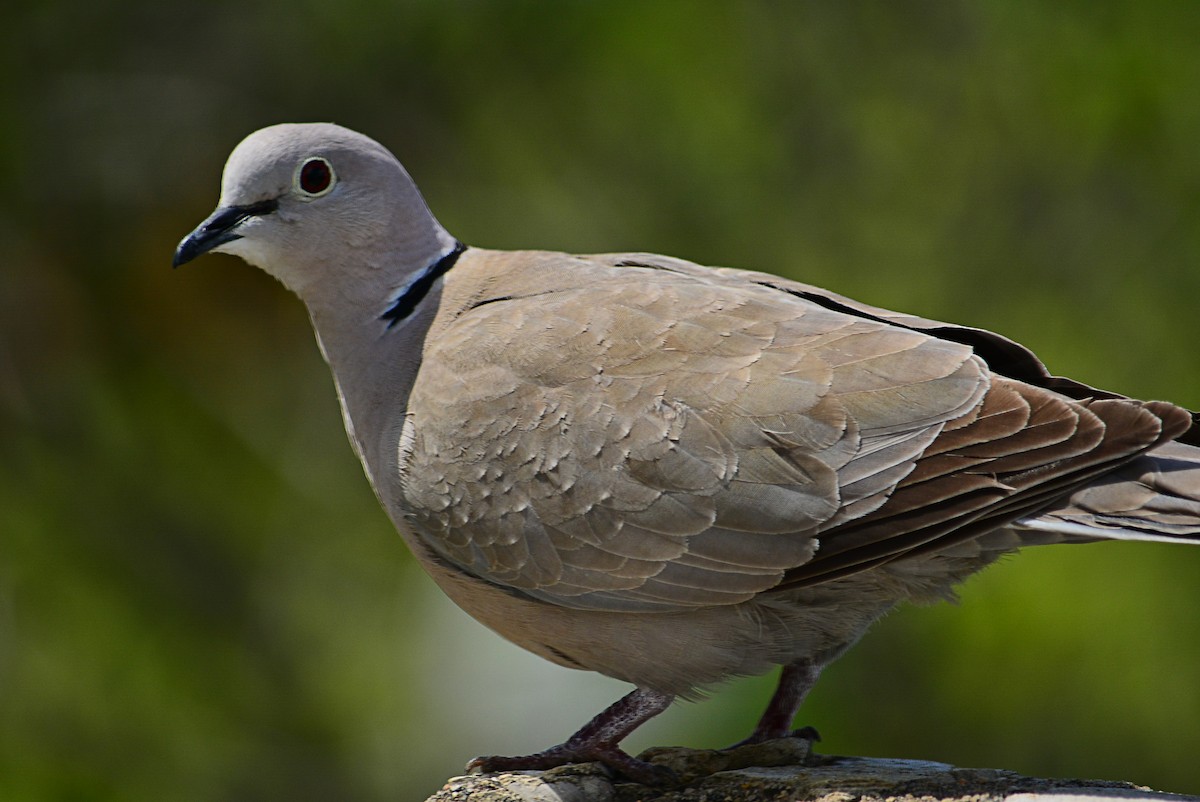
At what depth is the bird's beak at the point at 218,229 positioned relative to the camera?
11.7 feet

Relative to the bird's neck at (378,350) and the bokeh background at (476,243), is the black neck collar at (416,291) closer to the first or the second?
the bird's neck at (378,350)

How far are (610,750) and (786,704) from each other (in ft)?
1.82

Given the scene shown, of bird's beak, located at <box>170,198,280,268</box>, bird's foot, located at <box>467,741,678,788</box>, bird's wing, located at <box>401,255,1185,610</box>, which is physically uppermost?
bird's beak, located at <box>170,198,280,268</box>

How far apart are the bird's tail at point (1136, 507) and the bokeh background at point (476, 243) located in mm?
3011

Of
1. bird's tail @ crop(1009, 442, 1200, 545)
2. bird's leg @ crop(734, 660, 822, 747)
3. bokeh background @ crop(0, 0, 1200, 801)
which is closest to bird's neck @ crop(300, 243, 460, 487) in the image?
bird's leg @ crop(734, 660, 822, 747)

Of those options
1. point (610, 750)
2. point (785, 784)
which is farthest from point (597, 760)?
point (785, 784)

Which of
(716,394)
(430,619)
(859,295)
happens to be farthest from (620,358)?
(859,295)

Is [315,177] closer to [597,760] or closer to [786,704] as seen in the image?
[597,760]

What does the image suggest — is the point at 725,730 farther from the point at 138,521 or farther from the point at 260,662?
the point at 138,521

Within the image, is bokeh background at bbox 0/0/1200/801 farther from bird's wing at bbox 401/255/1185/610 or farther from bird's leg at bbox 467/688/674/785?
bird's wing at bbox 401/255/1185/610

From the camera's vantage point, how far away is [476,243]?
7391 mm

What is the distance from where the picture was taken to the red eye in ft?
12.1

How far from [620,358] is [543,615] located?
2.22 feet

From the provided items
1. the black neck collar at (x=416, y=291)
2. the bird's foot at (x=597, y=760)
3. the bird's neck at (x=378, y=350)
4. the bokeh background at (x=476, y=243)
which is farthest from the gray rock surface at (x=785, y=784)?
the bokeh background at (x=476, y=243)
